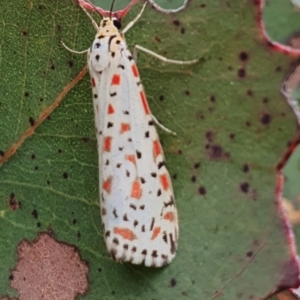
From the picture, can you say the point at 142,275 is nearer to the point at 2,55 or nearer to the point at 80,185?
the point at 80,185

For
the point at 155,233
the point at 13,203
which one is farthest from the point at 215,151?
the point at 13,203

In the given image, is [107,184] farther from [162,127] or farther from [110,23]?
[110,23]

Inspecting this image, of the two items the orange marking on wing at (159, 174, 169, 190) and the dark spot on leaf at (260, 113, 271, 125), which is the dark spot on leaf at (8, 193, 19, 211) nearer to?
the orange marking on wing at (159, 174, 169, 190)

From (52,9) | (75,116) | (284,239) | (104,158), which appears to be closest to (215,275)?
(284,239)

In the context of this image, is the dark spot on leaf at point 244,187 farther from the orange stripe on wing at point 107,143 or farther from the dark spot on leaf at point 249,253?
→ the orange stripe on wing at point 107,143

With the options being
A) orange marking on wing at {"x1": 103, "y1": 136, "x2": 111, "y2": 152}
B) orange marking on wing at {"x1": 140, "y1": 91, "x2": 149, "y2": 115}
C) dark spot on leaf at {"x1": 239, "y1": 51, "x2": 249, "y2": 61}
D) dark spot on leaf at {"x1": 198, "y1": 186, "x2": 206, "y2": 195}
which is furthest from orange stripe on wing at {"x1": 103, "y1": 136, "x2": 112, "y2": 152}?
dark spot on leaf at {"x1": 239, "y1": 51, "x2": 249, "y2": 61}

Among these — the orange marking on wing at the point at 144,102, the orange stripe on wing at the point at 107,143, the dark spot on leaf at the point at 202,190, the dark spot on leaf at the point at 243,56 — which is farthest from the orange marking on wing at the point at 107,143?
the dark spot on leaf at the point at 243,56
